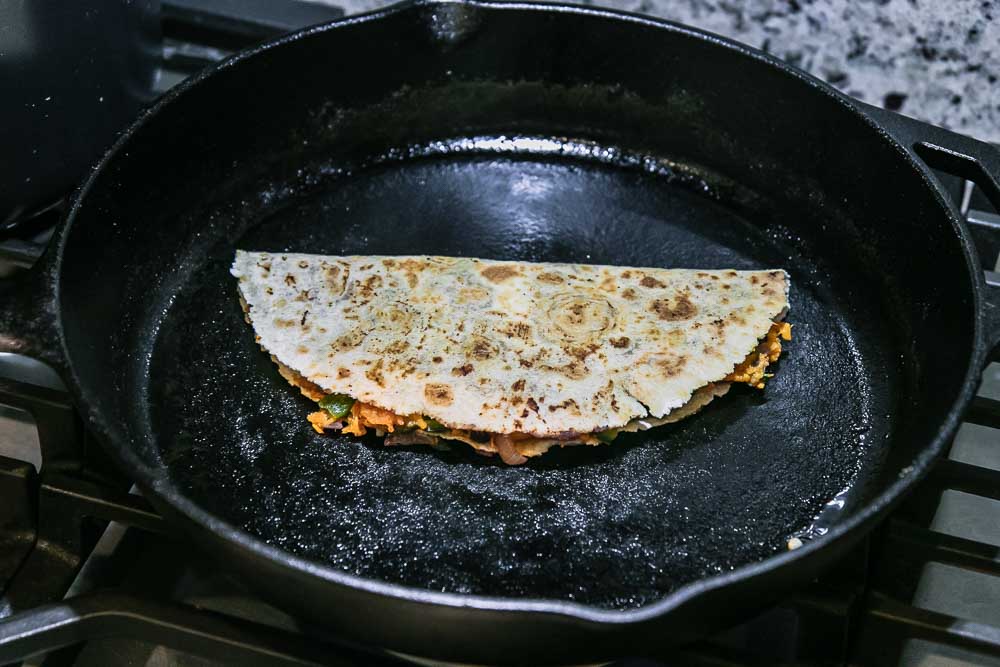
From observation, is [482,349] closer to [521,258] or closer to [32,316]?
[521,258]

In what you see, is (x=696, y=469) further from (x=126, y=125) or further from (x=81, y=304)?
(x=126, y=125)

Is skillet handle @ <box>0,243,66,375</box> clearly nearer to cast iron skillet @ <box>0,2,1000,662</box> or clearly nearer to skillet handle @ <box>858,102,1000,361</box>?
cast iron skillet @ <box>0,2,1000,662</box>

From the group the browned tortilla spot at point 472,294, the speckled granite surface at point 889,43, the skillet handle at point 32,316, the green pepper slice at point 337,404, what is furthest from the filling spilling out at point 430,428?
the speckled granite surface at point 889,43

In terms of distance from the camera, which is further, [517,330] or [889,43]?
[889,43]

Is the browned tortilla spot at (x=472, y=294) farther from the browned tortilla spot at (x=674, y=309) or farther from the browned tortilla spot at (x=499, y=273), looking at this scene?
the browned tortilla spot at (x=674, y=309)

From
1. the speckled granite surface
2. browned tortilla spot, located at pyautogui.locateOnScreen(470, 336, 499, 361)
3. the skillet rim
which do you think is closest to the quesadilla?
browned tortilla spot, located at pyautogui.locateOnScreen(470, 336, 499, 361)

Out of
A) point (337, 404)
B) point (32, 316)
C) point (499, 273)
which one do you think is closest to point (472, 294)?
point (499, 273)
